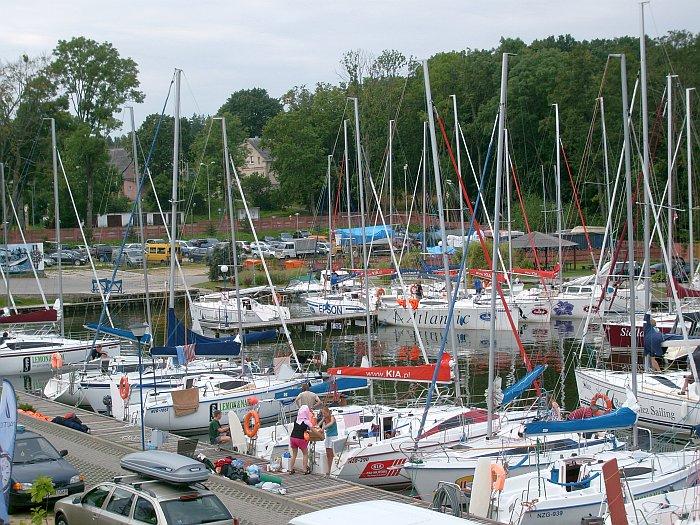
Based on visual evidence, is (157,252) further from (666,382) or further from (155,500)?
(155,500)

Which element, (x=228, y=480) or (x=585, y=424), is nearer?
(x=228, y=480)

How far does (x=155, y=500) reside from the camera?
14.8m

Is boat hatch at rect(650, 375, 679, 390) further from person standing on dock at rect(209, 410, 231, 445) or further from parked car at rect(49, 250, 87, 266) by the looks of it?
parked car at rect(49, 250, 87, 266)

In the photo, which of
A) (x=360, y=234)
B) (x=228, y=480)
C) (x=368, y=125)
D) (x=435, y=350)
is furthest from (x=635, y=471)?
(x=368, y=125)

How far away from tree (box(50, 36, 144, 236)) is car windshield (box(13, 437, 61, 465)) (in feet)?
290

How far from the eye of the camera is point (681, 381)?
31.3 m

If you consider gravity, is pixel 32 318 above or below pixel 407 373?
below

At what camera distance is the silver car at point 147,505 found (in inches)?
577

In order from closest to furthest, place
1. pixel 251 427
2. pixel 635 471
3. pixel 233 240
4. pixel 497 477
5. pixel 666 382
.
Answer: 1. pixel 497 477
2. pixel 635 471
3. pixel 251 427
4. pixel 666 382
5. pixel 233 240

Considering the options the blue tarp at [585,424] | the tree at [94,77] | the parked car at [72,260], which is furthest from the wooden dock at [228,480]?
the tree at [94,77]

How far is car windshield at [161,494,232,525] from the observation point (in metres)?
14.6

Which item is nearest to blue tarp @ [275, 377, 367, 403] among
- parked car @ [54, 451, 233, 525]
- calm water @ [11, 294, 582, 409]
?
calm water @ [11, 294, 582, 409]

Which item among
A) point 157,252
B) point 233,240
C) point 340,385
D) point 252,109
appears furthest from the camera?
point 252,109

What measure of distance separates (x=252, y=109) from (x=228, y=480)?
140 metres
